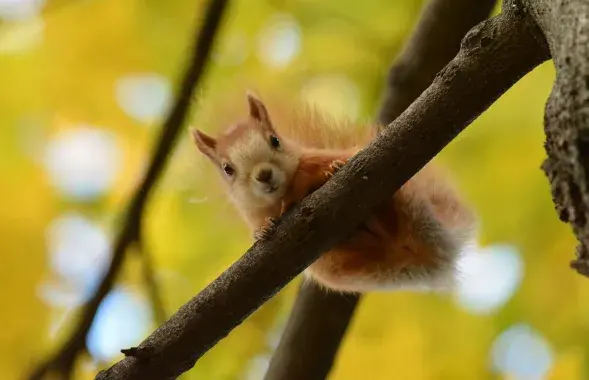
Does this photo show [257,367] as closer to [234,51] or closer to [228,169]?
[228,169]

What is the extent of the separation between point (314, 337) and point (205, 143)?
695 millimetres

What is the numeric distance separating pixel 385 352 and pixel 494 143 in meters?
0.78

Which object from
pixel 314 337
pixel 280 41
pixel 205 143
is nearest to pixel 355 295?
pixel 314 337

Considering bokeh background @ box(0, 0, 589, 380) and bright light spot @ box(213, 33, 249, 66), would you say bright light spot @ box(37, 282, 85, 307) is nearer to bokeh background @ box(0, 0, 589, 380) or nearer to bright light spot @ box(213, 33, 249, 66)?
bokeh background @ box(0, 0, 589, 380)

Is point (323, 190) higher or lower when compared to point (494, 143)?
higher

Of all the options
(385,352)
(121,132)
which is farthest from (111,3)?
(385,352)

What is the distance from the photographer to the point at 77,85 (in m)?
Result: 2.57

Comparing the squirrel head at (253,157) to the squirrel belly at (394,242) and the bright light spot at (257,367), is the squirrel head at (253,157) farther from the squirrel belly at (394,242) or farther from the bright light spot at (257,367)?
the bright light spot at (257,367)

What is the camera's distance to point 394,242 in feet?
5.59

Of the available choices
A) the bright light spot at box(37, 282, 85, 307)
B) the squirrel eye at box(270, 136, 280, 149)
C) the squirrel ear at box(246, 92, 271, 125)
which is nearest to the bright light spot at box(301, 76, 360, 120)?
the squirrel ear at box(246, 92, 271, 125)

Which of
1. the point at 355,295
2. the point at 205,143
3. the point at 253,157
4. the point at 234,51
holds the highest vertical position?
the point at 253,157

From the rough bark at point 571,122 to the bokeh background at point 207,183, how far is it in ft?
4.68

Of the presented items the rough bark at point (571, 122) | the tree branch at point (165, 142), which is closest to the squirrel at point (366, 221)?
the tree branch at point (165, 142)

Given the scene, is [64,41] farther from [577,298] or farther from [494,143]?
[577,298]
